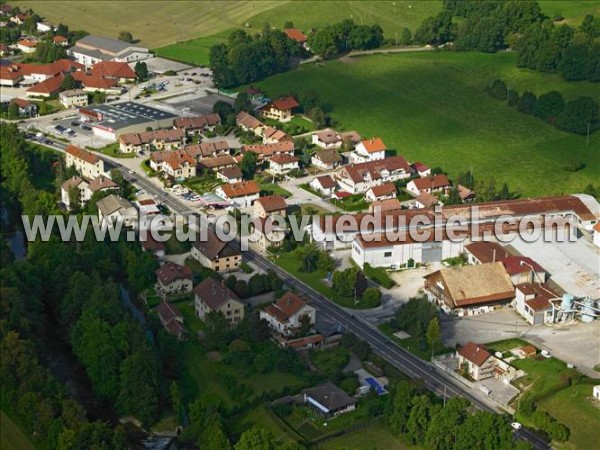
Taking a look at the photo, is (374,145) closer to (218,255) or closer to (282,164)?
(282,164)

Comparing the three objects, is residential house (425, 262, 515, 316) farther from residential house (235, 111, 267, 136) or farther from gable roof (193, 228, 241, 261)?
residential house (235, 111, 267, 136)

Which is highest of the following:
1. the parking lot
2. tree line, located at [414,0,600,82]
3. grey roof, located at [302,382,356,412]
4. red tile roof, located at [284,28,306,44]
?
tree line, located at [414,0,600,82]

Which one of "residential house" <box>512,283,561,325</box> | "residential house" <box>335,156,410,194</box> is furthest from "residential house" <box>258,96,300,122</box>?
"residential house" <box>512,283,561,325</box>

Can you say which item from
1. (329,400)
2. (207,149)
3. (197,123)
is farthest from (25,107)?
(329,400)

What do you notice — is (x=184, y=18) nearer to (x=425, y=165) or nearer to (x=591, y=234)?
(x=425, y=165)

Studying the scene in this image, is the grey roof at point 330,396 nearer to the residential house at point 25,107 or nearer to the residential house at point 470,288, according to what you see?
the residential house at point 470,288

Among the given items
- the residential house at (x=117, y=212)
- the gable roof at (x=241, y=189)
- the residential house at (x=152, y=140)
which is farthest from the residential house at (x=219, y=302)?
the residential house at (x=152, y=140)
